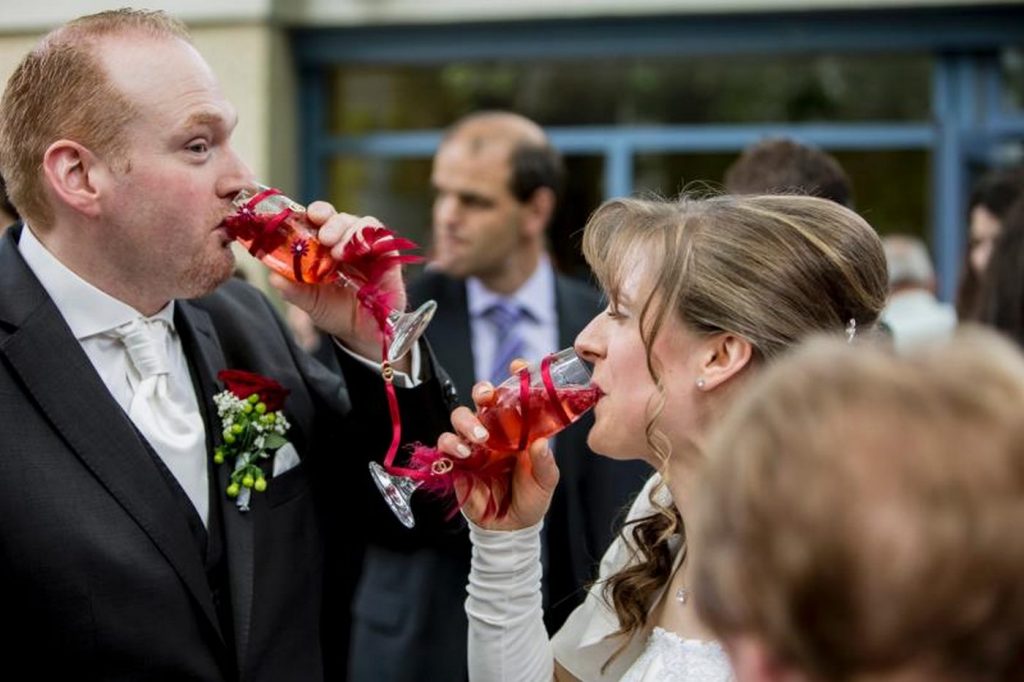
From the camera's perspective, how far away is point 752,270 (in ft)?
8.15

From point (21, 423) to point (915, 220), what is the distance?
7052mm

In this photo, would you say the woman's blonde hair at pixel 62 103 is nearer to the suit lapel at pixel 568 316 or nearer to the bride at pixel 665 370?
the bride at pixel 665 370

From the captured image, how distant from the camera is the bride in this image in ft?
8.18

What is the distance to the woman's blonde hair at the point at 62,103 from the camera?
277cm

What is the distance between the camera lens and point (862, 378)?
1.36 m

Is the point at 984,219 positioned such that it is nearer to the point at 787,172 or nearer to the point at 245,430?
the point at 787,172

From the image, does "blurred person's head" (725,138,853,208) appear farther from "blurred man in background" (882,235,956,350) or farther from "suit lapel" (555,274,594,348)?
"blurred man in background" (882,235,956,350)

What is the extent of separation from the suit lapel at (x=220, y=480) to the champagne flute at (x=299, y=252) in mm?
217

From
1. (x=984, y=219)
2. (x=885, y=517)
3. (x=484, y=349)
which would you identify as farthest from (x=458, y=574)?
(x=885, y=517)

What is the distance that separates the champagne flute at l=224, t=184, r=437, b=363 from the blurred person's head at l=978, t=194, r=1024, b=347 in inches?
47.2

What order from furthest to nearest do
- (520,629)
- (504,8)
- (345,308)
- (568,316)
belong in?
(504,8) → (568,316) → (345,308) → (520,629)

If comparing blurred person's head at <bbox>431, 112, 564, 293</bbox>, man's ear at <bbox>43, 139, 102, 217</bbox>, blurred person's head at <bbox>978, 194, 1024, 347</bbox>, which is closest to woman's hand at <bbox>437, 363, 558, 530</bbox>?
man's ear at <bbox>43, 139, 102, 217</bbox>

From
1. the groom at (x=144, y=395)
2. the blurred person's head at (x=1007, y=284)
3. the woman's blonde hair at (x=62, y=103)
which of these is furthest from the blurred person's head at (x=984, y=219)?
the woman's blonde hair at (x=62, y=103)

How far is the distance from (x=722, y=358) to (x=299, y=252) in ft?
2.84
